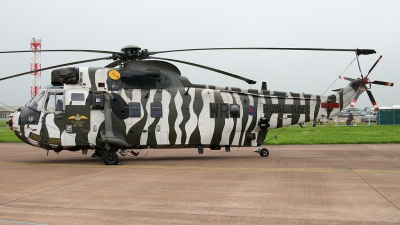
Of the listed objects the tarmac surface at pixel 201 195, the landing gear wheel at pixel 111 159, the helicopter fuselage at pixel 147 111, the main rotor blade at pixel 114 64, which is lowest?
the tarmac surface at pixel 201 195

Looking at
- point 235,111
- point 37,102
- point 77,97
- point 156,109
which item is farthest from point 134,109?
point 235,111

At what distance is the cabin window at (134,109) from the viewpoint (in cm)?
1455

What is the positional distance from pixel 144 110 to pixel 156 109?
45cm

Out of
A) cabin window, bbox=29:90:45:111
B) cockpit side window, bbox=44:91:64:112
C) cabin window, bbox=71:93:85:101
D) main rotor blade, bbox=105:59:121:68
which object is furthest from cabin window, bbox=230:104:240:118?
cabin window, bbox=29:90:45:111

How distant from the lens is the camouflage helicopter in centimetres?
1372

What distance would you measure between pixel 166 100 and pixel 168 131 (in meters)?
1.15

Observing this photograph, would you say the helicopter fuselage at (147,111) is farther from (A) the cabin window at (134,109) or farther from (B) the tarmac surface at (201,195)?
(B) the tarmac surface at (201,195)

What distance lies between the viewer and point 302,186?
8789mm

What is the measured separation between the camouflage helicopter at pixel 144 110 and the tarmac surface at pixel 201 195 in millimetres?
1982

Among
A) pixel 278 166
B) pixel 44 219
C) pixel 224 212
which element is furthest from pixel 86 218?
pixel 278 166

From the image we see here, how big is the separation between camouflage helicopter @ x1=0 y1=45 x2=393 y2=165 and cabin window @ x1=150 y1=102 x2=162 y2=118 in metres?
0.04

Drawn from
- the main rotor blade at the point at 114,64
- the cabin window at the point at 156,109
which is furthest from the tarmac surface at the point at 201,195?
the main rotor blade at the point at 114,64

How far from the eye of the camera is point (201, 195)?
7738mm

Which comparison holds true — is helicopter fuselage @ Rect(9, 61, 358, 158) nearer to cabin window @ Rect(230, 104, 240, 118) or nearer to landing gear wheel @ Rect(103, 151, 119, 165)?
cabin window @ Rect(230, 104, 240, 118)
